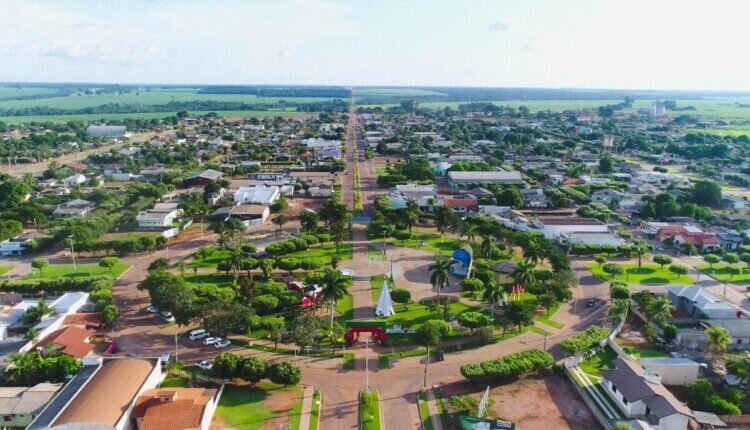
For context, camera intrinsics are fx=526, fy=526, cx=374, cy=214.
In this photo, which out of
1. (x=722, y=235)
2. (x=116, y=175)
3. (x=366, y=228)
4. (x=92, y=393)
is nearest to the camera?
(x=92, y=393)

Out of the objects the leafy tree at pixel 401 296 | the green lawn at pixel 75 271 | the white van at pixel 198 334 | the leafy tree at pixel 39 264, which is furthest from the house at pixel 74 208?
the leafy tree at pixel 401 296

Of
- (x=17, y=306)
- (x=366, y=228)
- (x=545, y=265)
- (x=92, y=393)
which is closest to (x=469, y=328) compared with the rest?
(x=545, y=265)

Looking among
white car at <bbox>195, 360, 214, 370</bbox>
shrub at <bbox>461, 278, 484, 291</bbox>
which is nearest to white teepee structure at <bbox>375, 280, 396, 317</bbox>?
shrub at <bbox>461, 278, 484, 291</bbox>

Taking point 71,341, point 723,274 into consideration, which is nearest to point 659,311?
point 723,274

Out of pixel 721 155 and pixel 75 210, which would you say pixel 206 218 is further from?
pixel 721 155

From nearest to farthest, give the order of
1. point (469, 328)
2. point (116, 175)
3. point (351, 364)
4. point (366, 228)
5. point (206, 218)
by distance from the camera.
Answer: point (351, 364) → point (469, 328) → point (366, 228) → point (206, 218) → point (116, 175)
